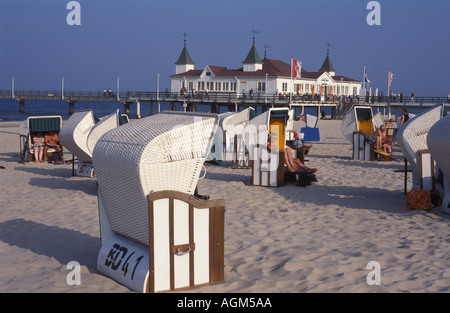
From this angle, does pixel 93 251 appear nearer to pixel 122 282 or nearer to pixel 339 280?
pixel 122 282

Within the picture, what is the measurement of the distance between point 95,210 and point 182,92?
45442 millimetres

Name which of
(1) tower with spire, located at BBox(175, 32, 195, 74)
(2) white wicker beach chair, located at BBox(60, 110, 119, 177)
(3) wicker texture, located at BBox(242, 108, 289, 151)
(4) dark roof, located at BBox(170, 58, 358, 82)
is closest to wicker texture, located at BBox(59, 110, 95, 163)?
(2) white wicker beach chair, located at BBox(60, 110, 119, 177)

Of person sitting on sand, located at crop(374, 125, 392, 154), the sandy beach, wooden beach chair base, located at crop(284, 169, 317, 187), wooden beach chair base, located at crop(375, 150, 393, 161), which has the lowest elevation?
the sandy beach

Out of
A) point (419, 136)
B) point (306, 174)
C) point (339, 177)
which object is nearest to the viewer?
point (419, 136)

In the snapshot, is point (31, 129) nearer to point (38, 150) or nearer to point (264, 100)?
point (38, 150)

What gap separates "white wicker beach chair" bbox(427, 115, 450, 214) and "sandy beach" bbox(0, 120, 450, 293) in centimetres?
29

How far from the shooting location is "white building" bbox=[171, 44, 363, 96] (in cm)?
5209

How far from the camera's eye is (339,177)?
40.0ft

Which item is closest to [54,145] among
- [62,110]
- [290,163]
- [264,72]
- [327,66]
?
[290,163]

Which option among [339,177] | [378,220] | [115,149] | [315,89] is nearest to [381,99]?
[315,89]

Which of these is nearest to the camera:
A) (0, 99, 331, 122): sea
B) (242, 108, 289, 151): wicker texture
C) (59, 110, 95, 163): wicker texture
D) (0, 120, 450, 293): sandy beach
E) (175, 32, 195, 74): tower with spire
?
(0, 120, 450, 293): sandy beach

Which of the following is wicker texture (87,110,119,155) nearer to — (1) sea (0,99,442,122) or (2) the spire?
(1) sea (0,99,442,122)

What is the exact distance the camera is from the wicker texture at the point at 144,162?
481cm

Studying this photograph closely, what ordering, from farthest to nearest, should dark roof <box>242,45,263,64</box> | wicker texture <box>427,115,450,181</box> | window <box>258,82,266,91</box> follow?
1. dark roof <box>242,45,263,64</box>
2. window <box>258,82,266,91</box>
3. wicker texture <box>427,115,450,181</box>
